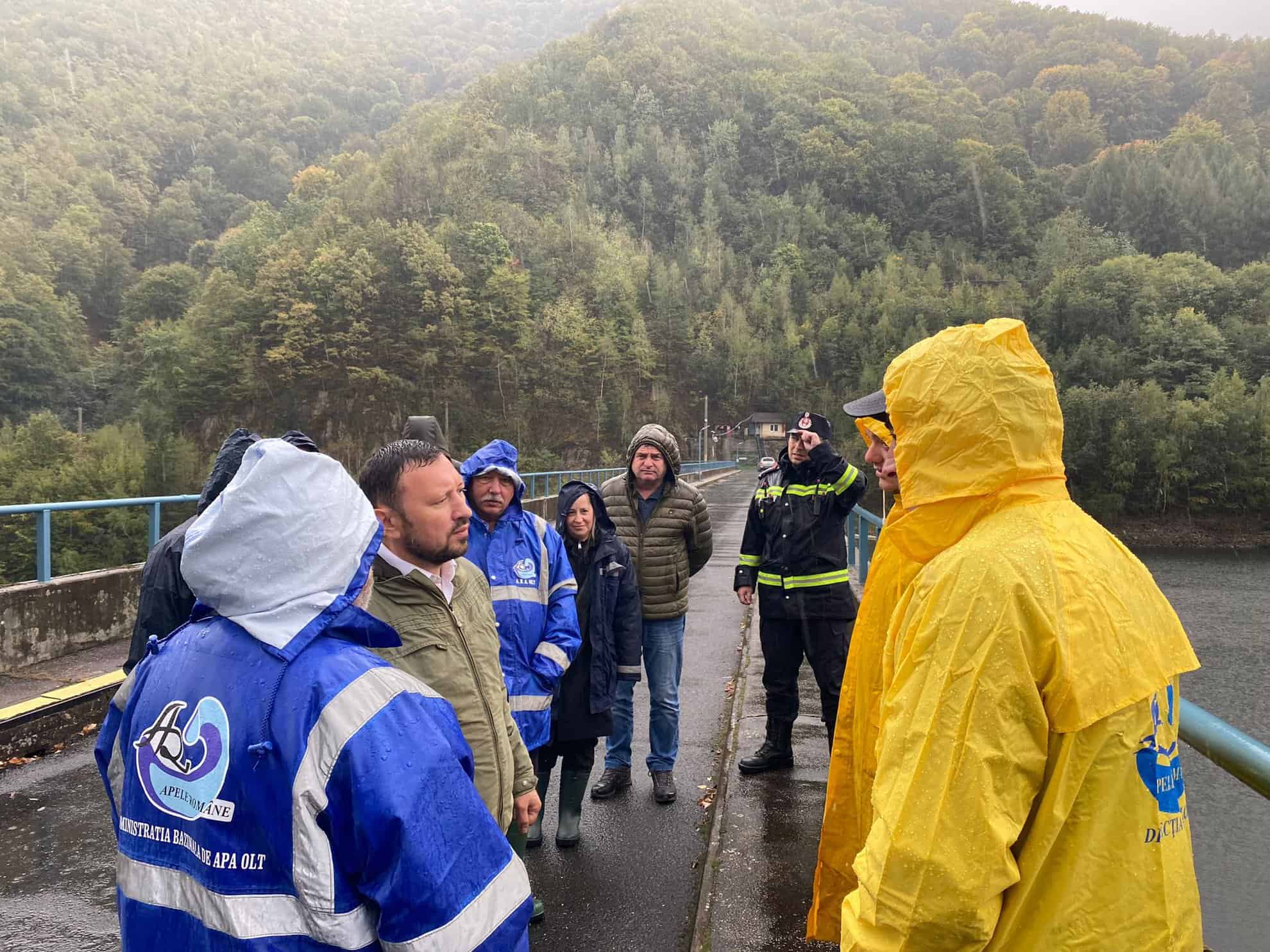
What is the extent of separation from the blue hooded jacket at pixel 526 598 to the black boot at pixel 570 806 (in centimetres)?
63

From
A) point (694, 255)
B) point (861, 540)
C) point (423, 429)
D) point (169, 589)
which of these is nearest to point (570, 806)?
point (169, 589)

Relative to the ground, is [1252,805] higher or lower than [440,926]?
lower

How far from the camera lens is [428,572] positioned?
2.24 m

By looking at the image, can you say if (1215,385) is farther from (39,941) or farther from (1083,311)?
(39,941)

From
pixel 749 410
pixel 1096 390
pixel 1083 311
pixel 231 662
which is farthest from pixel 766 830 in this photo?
pixel 1083 311

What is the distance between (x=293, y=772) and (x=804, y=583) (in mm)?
3439

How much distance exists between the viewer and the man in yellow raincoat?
1.31 m

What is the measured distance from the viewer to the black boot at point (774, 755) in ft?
14.7

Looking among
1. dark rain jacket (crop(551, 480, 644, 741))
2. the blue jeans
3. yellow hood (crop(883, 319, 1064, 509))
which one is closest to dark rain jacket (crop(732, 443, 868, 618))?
the blue jeans

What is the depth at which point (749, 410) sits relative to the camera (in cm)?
9562

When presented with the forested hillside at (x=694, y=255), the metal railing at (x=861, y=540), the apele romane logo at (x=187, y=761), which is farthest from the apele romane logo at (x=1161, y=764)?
the forested hillside at (x=694, y=255)

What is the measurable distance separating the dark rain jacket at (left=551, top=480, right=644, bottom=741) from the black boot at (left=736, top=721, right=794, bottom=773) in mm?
842

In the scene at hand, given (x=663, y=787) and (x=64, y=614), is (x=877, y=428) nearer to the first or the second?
(x=663, y=787)

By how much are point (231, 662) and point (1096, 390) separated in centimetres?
7666
